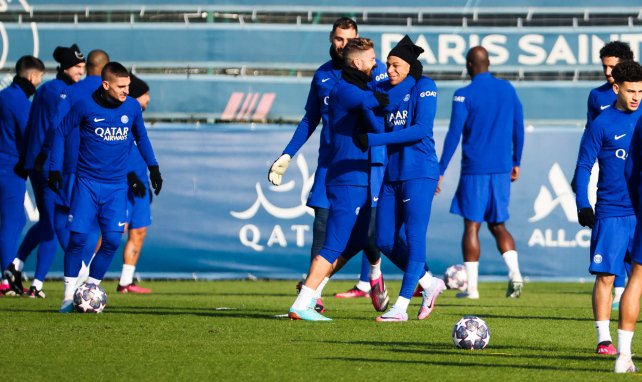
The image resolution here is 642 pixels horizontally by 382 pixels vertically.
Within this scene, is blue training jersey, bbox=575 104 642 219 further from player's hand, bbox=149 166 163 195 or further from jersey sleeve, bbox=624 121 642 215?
player's hand, bbox=149 166 163 195

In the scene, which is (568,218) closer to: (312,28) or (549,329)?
(312,28)

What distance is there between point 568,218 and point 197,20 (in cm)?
528

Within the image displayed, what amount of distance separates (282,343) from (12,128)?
269 inches

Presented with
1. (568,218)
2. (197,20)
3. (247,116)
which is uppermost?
(197,20)

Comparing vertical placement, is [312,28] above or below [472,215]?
above

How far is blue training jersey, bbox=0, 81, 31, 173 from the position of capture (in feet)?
49.6

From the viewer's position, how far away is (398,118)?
11.0 metres

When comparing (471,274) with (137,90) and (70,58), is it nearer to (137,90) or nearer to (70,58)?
(137,90)

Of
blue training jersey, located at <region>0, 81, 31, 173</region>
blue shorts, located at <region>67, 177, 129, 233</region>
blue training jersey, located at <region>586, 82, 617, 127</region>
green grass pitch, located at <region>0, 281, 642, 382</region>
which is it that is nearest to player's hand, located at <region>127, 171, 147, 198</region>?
blue shorts, located at <region>67, 177, 129, 233</region>

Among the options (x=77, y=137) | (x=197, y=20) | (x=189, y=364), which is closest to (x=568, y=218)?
(x=197, y=20)

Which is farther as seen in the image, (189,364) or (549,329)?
(549,329)

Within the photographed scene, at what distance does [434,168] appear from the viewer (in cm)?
1106

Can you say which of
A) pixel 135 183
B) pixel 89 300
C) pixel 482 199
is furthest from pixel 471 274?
pixel 89 300

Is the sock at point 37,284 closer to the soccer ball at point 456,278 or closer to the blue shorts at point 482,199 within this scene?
the blue shorts at point 482,199
